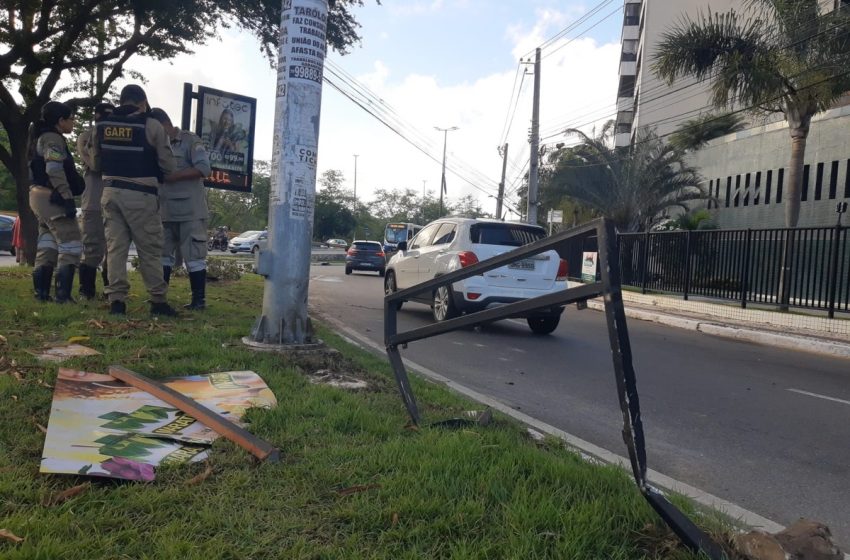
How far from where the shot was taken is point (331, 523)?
235 centimetres

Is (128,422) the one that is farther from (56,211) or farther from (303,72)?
(56,211)

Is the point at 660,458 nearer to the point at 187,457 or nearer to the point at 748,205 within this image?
the point at 187,457

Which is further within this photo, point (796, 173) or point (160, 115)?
point (796, 173)

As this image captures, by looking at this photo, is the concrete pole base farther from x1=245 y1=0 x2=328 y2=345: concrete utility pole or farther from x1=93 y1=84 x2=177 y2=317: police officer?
x1=93 y1=84 x2=177 y2=317: police officer

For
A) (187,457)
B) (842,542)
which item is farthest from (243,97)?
(842,542)

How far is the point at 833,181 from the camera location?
61.7ft

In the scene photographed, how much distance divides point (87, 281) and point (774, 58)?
1504 cm

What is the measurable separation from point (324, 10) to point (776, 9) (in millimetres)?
13214

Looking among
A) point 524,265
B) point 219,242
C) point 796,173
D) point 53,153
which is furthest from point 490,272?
point 219,242

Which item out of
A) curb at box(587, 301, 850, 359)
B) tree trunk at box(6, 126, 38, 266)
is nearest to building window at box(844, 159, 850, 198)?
curb at box(587, 301, 850, 359)

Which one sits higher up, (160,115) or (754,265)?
(160,115)

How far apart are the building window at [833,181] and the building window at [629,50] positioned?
39.5m

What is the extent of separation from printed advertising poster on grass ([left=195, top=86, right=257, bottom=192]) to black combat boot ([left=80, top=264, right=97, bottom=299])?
266cm

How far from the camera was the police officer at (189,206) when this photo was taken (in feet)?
22.0
